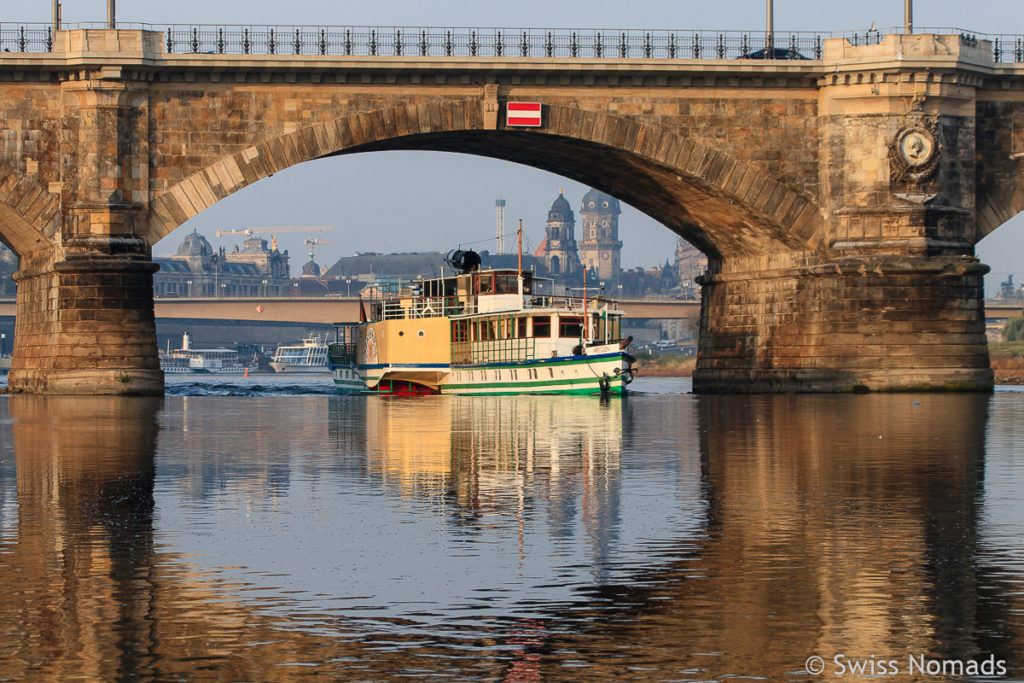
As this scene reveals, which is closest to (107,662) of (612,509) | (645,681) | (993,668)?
(645,681)

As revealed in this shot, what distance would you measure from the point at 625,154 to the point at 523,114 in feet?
15.2

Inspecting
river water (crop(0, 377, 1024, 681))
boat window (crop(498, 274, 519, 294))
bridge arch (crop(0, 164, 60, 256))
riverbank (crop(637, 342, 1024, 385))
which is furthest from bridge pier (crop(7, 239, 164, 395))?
riverbank (crop(637, 342, 1024, 385))

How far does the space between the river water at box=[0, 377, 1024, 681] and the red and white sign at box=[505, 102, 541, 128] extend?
31662 mm

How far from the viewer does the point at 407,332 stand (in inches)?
2638

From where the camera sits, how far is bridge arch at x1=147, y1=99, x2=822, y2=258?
57.5 metres

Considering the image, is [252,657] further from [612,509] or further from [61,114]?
[61,114]

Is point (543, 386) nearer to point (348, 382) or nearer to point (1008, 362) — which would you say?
point (348, 382)

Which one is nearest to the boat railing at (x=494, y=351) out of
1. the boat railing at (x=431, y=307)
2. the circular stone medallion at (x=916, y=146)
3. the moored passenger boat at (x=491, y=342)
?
the moored passenger boat at (x=491, y=342)

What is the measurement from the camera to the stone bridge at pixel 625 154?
55.7 m

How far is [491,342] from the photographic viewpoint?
64.1 meters

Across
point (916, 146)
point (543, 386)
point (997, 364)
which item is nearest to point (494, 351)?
→ point (543, 386)

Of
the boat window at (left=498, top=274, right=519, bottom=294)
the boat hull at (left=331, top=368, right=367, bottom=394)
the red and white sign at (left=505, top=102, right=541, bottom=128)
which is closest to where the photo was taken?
the red and white sign at (left=505, top=102, right=541, bottom=128)

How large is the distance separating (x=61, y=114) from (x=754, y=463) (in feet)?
A: 126

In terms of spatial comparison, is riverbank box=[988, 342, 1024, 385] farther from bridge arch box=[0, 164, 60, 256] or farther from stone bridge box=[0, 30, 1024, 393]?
bridge arch box=[0, 164, 60, 256]
